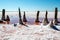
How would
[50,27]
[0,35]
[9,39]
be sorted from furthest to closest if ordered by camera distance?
[50,27] < [0,35] < [9,39]

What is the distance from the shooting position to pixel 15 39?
47.6ft

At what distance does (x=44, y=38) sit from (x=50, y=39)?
0.62 metres

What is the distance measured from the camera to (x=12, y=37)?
15.1 metres

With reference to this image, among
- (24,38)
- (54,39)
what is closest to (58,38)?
(54,39)

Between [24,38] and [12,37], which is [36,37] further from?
[12,37]

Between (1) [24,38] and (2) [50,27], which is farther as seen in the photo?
(2) [50,27]

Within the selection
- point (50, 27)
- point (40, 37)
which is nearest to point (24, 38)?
point (40, 37)

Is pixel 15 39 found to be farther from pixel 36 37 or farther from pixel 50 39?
pixel 50 39

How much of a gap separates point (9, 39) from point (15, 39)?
1.79ft

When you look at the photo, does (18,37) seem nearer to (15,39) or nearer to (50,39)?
(15,39)

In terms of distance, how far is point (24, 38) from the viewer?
48.6 ft

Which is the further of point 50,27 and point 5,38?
point 50,27

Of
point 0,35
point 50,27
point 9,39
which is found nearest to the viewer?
point 9,39

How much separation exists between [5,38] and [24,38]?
1.76m
